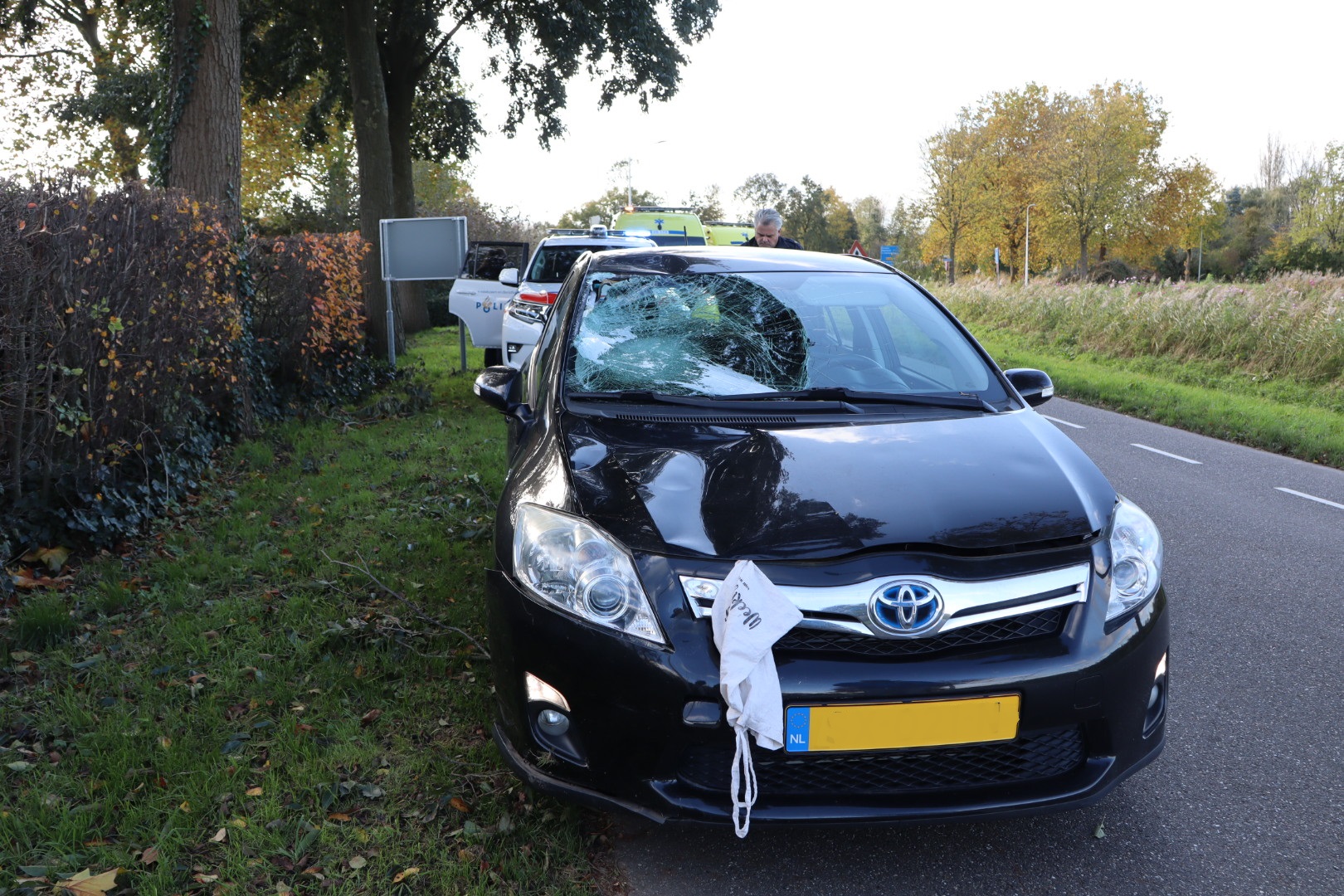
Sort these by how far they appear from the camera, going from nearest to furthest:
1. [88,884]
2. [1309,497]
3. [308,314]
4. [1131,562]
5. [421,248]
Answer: [88,884] < [1131,562] < [1309,497] < [308,314] < [421,248]

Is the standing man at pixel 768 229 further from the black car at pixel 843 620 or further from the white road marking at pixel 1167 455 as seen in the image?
the black car at pixel 843 620

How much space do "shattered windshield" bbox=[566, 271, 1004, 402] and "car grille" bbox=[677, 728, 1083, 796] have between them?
54.3 inches

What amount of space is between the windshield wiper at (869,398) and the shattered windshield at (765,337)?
4 cm

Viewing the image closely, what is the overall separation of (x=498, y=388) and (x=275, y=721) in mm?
1493

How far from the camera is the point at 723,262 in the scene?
414 centimetres

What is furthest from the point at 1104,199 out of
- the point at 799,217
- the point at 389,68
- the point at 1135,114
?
the point at 799,217

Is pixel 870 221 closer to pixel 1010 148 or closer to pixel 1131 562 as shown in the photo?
pixel 1010 148

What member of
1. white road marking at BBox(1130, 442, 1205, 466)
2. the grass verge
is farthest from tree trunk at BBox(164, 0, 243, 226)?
the grass verge

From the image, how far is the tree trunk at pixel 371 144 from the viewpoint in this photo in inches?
516

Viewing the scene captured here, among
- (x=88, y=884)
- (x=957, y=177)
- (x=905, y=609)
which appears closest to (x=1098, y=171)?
(x=957, y=177)

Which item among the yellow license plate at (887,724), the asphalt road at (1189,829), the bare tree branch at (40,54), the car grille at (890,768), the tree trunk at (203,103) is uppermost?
the bare tree branch at (40,54)

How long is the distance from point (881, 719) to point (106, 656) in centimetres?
321

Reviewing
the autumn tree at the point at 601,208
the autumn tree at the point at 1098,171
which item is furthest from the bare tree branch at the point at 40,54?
the autumn tree at the point at 601,208

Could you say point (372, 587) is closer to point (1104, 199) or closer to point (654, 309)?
point (654, 309)
